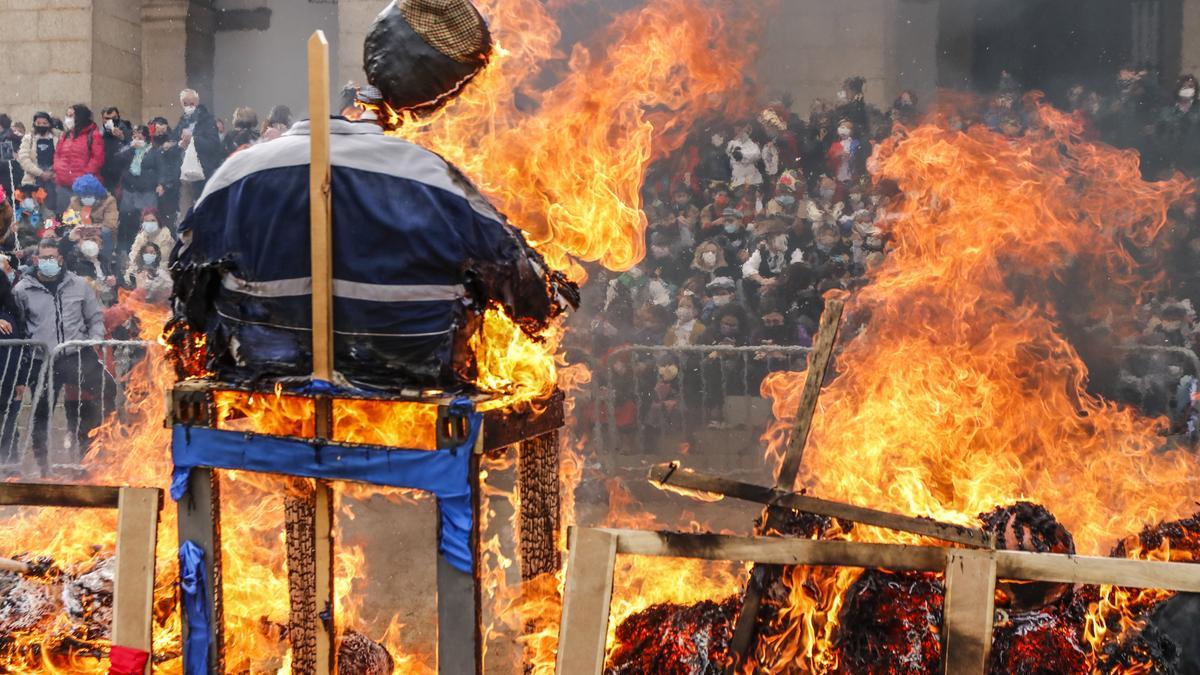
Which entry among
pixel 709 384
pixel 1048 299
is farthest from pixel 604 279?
pixel 1048 299

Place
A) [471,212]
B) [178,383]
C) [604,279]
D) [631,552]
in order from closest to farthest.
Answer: [631,552] < [471,212] < [178,383] < [604,279]

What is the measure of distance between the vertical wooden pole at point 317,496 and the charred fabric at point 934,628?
132 cm

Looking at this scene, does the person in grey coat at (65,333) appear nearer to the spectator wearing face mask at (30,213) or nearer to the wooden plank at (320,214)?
the spectator wearing face mask at (30,213)

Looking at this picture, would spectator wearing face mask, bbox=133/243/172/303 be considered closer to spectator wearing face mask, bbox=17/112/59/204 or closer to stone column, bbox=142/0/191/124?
spectator wearing face mask, bbox=17/112/59/204

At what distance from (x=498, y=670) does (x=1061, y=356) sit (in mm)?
6363

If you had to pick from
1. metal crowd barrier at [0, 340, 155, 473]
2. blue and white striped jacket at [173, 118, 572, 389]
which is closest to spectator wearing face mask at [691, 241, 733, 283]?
metal crowd barrier at [0, 340, 155, 473]

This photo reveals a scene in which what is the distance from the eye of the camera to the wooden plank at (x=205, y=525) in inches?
169

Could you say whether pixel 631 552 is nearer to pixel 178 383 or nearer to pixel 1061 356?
pixel 178 383

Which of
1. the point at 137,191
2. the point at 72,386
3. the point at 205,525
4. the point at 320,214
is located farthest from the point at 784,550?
the point at 137,191

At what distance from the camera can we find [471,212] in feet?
13.3

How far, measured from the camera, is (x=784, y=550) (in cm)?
356

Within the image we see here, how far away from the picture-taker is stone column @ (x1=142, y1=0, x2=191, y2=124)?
1752 cm

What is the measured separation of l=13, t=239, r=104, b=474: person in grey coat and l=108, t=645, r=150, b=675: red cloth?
5973 mm

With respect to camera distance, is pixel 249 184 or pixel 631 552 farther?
pixel 249 184
